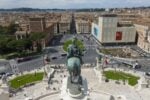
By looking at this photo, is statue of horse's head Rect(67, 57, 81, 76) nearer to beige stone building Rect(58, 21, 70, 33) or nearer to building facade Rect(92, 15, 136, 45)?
building facade Rect(92, 15, 136, 45)

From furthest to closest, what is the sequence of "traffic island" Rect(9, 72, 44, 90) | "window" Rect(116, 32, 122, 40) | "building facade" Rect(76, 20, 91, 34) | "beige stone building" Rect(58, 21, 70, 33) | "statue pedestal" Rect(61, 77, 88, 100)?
"beige stone building" Rect(58, 21, 70, 33)
"building facade" Rect(76, 20, 91, 34)
"window" Rect(116, 32, 122, 40)
"traffic island" Rect(9, 72, 44, 90)
"statue pedestal" Rect(61, 77, 88, 100)

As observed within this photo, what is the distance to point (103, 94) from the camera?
28.8 meters

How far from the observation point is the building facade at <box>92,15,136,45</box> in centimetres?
7906

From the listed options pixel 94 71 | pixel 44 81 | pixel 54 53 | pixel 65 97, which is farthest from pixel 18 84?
pixel 54 53

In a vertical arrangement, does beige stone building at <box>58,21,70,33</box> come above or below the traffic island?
above

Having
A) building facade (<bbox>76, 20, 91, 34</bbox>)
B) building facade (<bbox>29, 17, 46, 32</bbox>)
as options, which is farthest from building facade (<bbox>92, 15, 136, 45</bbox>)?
building facade (<bbox>76, 20, 91, 34</bbox>)

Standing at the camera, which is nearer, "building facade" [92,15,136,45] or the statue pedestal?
the statue pedestal

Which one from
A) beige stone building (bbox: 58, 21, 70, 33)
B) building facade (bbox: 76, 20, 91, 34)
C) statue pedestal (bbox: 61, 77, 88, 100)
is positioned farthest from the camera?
beige stone building (bbox: 58, 21, 70, 33)

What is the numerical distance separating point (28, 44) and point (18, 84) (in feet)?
105

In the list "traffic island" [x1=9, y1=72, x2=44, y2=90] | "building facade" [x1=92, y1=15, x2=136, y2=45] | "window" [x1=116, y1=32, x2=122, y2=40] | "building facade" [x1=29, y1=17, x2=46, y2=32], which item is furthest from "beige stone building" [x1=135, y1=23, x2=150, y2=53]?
"traffic island" [x1=9, y1=72, x2=44, y2=90]

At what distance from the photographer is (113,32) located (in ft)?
265

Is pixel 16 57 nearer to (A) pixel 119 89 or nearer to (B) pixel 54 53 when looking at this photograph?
(B) pixel 54 53

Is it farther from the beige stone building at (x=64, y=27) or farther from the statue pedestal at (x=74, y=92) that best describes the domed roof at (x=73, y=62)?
the beige stone building at (x=64, y=27)

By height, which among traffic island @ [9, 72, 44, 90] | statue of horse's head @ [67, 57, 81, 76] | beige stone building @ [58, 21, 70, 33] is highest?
statue of horse's head @ [67, 57, 81, 76]
